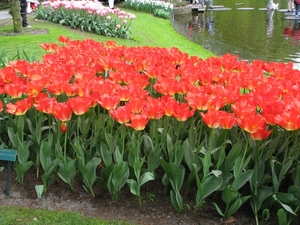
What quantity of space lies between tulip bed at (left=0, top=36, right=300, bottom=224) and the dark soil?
7cm

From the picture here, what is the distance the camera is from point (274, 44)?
1559cm

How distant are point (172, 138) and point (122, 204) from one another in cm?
62

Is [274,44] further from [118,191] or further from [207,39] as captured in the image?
[118,191]

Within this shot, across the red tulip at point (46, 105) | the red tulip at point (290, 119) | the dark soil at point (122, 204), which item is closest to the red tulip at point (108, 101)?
the red tulip at point (46, 105)

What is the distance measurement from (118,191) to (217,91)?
108cm

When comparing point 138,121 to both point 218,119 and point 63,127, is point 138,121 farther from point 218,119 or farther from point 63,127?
point 63,127

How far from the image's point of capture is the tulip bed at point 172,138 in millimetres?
2707

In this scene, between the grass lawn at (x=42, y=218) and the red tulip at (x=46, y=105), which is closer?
the grass lawn at (x=42, y=218)

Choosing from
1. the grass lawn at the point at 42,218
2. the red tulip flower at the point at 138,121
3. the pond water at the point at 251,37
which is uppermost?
the red tulip flower at the point at 138,121

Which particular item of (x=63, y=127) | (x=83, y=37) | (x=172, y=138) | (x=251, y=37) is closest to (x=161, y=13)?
(x=251, y=37)

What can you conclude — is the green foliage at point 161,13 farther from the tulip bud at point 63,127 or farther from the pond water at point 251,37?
the tulip bud at point 63,127

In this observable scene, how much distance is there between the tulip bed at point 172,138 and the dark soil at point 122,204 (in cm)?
7

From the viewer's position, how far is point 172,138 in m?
3.15

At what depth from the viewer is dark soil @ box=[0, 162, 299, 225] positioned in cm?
284
